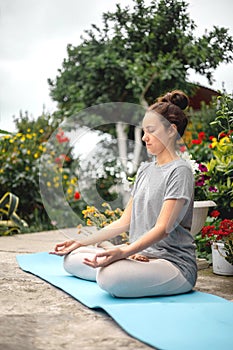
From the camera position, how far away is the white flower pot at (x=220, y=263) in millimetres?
2875

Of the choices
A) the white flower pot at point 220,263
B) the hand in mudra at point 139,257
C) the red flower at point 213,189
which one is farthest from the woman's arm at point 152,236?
the red flower at point 213,189

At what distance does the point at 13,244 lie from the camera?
421 centimetres

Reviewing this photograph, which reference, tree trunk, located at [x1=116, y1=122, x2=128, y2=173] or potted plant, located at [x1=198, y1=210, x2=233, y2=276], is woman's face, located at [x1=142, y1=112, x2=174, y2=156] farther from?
potted plant, located at [x1=198, y1=210, x2=233, y2=276]

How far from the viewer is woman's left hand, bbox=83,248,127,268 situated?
208 centimetres

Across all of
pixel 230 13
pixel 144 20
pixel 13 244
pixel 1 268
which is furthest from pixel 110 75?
pixel 1 268

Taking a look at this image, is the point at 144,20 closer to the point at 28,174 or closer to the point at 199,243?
the point at 28,174

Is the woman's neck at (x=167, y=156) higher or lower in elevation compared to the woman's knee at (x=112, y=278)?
higher

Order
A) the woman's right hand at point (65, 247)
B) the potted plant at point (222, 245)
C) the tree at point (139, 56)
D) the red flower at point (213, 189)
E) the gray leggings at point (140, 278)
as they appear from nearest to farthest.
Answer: the gray leggings at point (140, 278)
the woman's right hand at point (65, 247)
the potted plant at point (222, 245)
the red flower at point (213, 189)
the tree at point (139, 56)

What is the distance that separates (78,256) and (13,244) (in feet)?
5.75

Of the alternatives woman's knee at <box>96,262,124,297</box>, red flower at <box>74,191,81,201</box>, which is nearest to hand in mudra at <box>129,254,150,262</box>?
woman's knee at <box>96,262,124,297</box>

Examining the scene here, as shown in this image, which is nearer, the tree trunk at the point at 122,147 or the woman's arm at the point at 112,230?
the tree trunk at the point at 122,147

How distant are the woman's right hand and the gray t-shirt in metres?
0.42

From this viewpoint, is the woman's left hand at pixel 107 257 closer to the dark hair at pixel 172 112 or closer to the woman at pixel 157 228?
the woman at pixel 157 228

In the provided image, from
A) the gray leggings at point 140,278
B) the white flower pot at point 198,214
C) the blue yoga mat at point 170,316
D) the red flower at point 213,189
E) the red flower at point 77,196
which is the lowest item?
the blue yoga mat at point 170,316
